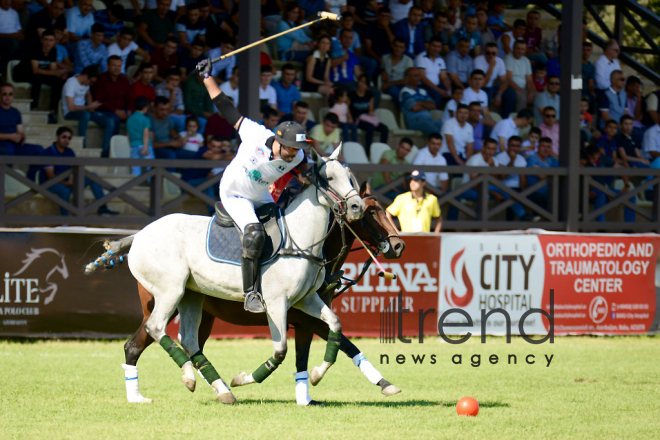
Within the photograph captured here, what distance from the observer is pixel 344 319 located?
1300cm

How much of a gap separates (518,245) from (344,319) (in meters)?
2.61

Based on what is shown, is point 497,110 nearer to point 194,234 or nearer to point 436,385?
point 436,385

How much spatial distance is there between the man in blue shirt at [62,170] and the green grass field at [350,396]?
253cm

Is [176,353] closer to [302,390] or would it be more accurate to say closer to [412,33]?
[302,390]

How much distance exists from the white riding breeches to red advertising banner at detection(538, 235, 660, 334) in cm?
639

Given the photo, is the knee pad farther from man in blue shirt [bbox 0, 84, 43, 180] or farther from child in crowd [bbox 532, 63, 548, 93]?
child in crowd [bbox 532, 63, 548, 93]

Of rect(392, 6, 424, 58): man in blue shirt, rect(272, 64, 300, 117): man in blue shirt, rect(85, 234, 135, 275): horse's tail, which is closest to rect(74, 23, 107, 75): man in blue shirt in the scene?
rect(272, 64, 300, 117): man in blue shirt

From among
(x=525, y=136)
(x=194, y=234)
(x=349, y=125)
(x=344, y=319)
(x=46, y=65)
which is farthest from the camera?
(x=525, y=136)

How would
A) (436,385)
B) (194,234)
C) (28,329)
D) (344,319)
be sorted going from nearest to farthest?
(194,234)
(436,385)
(28,329)
(344,319)

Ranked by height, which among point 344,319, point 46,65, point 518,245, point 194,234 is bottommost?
point 344,319

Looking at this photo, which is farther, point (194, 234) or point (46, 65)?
point (46, 65)

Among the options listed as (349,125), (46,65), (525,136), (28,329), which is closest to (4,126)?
(46,65)

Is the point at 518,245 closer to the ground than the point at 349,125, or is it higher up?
closer to the ground

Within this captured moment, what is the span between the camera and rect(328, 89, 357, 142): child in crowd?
16.2m
